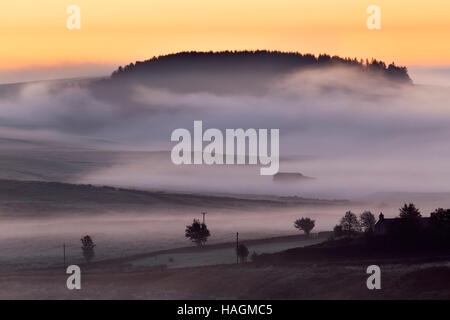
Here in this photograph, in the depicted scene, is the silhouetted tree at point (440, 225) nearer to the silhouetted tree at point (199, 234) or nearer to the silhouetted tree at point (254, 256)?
the silhouetted tree at point (254, 256)

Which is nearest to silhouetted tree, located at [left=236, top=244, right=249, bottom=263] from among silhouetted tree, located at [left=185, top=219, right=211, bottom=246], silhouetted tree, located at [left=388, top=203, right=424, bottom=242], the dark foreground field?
the dark foreground field

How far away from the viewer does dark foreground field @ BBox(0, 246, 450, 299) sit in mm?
112188

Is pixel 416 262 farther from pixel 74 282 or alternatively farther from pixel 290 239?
pixel 290 239

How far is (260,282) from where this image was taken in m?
123

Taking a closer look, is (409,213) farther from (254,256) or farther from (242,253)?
(242,253)

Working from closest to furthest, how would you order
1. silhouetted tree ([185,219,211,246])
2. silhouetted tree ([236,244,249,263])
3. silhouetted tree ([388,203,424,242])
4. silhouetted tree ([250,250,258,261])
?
silhouetted tree ([388,203,424,242]), silhouetted tree ([250,250,258,261]), silhouetted tree ([236,244,249,263]), silhouetted tree ([185,219,211,246])

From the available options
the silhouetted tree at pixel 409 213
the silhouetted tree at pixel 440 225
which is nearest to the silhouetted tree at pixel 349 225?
the silhouetted tree at pixel 409 213

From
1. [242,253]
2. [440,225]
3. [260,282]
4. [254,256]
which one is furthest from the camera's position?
[242,253]

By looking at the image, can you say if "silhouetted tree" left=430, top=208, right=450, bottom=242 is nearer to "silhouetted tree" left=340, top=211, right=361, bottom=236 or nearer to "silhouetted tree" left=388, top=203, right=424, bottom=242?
"silhouetted tree" left=388, top=203, right=424, bottom=242

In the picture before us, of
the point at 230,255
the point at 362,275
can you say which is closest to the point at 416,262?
the point at 362,275

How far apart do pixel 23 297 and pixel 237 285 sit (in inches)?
730

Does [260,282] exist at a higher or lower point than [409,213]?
lower

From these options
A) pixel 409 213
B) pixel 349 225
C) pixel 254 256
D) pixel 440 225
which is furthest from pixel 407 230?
pixel 349 225
